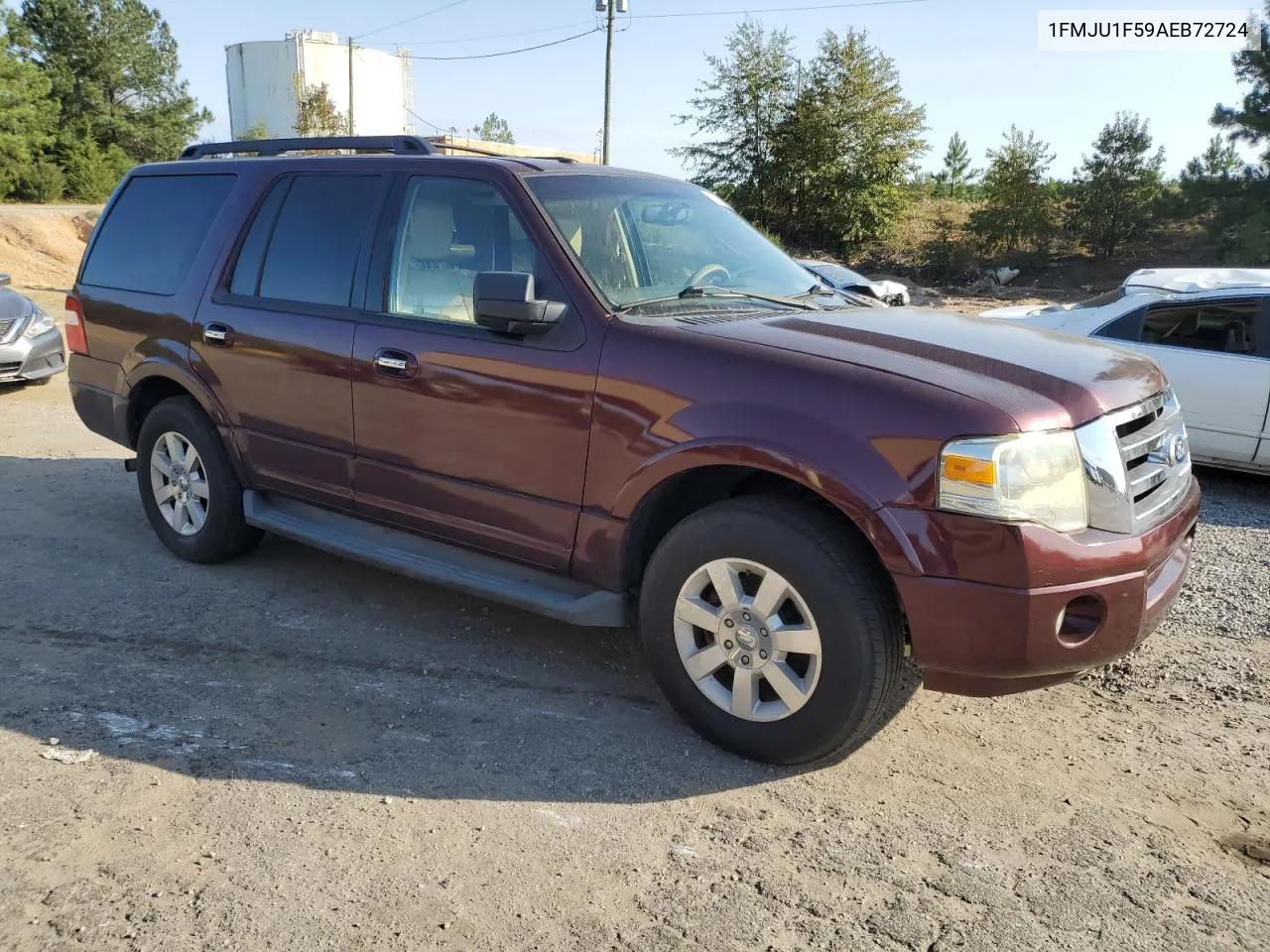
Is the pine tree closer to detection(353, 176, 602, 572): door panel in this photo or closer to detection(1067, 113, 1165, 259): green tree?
detection(1067, 113, 1165, 259): green tree

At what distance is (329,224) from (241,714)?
2.13 meters

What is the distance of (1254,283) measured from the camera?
23.4ft

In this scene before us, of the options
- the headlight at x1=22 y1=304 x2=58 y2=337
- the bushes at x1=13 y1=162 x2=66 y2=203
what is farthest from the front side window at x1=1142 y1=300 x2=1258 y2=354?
the bushes at x1=13 y1=162 x2=66 y2=203

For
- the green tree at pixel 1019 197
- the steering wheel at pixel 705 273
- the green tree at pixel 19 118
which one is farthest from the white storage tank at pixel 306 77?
the steering wheel at pixel 705 273

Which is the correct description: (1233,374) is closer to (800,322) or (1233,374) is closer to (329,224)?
(800,322)

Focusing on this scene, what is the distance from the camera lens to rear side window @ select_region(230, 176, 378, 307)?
438 centimetres

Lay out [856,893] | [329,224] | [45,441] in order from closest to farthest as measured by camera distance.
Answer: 1. [856,893]
2. [329,224]
3. [45,441]

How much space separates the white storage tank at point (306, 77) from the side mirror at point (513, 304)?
2232 inches

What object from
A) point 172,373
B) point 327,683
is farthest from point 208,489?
point 327,683

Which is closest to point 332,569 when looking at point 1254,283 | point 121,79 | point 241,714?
point 241,714

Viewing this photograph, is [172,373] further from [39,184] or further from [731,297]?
[39,184]

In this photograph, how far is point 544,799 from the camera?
3.20 metres

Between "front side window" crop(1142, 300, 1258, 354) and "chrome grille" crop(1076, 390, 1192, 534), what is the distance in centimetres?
400

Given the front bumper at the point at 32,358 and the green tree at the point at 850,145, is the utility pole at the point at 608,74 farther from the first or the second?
the front bumper at the point at 32,358
